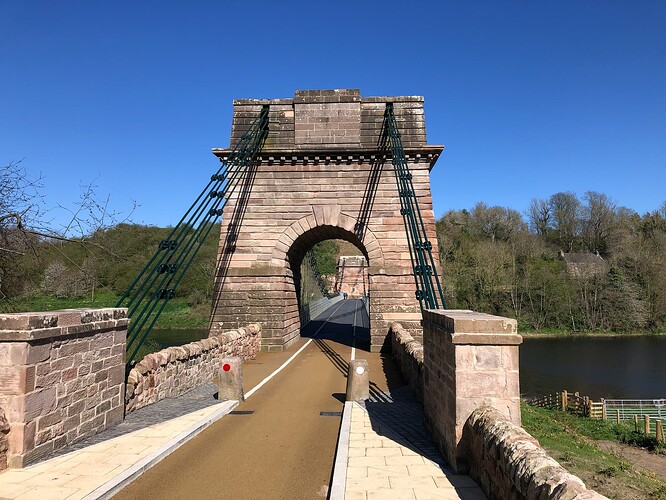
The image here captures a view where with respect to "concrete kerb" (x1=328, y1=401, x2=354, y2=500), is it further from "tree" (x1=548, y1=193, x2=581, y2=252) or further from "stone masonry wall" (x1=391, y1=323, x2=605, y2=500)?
"tree" (x1=548, y1=193, x2=581, y2=252)

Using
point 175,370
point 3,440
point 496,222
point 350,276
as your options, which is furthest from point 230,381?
point 350,276

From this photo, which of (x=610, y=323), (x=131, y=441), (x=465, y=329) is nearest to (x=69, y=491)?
(x=131, y=441)

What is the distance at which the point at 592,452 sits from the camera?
36.2ft

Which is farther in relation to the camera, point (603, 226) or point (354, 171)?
point (603, 226)

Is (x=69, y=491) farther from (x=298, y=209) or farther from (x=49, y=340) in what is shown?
(x=298, y=209)

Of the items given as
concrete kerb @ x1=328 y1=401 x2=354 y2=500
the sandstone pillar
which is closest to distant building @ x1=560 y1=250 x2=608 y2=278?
concrete kerb @ x1=328 y1=401 x2=354 y2=500

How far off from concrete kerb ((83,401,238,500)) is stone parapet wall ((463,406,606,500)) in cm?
309

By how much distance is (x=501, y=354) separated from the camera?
13.0 ft

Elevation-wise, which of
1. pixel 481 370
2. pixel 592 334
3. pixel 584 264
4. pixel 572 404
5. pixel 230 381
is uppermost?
pixel 584 264

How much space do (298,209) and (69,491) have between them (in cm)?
992

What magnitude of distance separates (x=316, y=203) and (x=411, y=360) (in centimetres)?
646

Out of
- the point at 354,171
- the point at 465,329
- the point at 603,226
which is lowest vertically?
the point at 465,329

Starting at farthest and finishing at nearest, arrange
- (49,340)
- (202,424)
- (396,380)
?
(396,380), (202,424), (49,340)

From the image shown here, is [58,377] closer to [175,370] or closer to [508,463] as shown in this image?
[175,370]
